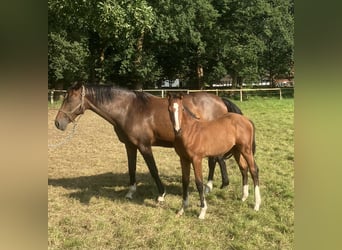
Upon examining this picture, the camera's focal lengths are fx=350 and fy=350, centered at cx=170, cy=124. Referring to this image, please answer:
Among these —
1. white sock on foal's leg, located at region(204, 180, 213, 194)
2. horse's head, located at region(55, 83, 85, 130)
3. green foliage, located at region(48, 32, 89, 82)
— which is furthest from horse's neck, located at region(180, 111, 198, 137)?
green foliage, located at region(48, 32, 89, 82)

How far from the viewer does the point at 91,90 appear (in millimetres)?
4789

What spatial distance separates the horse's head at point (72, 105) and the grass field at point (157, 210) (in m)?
0.34

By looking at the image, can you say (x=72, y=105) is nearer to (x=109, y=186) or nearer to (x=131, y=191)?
(x=131, y=191)

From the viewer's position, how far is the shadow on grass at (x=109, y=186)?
506cm

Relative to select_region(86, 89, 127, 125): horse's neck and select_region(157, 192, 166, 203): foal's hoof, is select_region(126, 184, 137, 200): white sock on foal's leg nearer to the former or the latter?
select_region(157, 192, 166, 203): foal's hoof

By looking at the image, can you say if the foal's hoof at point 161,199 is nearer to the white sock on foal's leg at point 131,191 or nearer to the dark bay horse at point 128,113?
the dark bay horse at point 128,113

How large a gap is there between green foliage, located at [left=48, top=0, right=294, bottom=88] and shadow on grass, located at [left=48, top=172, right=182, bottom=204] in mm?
14247

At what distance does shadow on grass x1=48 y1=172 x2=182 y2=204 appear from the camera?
5060mm

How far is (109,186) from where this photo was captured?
18.5 feet

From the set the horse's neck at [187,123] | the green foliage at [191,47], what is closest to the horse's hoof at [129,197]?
the horse's neck at [187,123]
